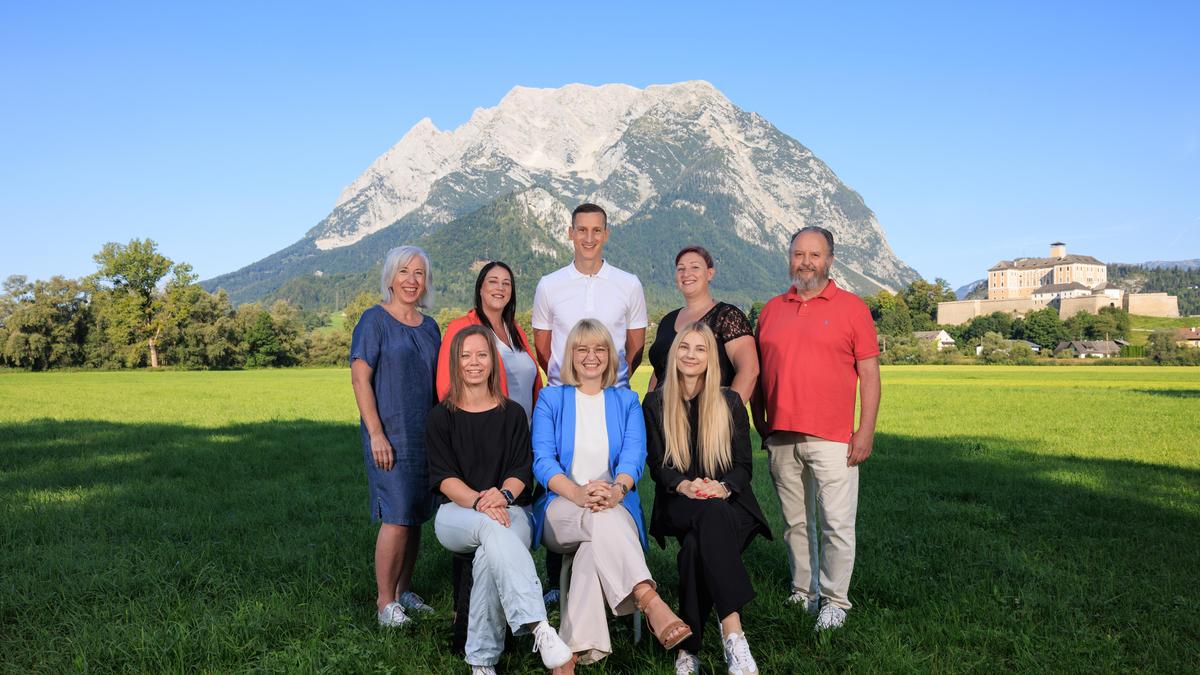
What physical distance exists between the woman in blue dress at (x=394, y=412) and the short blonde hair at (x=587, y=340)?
1024 millimetres

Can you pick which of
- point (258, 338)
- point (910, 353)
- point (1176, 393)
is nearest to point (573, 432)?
point (1176, 393)

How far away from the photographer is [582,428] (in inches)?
185

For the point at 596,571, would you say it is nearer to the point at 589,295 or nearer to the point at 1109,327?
the point at 589,295

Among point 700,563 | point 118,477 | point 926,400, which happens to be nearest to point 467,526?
point 700,563

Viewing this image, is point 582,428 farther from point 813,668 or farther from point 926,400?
point 926,400

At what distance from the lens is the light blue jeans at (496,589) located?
404 cm

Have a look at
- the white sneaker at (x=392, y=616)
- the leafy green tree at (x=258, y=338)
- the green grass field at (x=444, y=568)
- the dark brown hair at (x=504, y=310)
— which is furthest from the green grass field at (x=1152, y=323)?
the white sneaker at (x=392, y=616)

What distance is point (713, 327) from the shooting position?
16.2 feet

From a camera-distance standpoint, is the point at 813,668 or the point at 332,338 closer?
the point at 813,668

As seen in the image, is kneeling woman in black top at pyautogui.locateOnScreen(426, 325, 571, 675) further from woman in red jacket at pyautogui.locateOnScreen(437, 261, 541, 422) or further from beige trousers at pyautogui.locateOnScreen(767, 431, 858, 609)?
beige trousers at pyautogui.locateOnScreen(767, 431, 858, 609)

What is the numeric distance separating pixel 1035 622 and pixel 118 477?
35.9ft

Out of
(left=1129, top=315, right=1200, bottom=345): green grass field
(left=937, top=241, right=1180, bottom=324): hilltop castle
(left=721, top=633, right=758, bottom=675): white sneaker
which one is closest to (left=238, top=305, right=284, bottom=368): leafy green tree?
(left=721, top=633, right=758, bottom=675): white sneaker

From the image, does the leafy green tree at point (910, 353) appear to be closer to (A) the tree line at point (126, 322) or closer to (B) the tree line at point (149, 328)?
(B) the tree line at point (149, 328)

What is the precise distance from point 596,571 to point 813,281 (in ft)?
7.51
